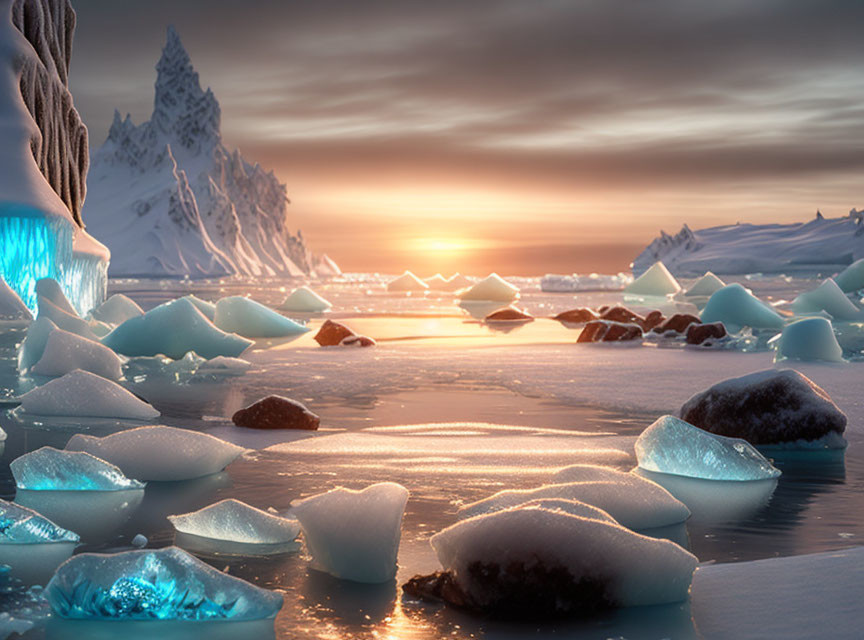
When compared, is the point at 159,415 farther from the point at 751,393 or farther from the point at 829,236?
the point at 829,236

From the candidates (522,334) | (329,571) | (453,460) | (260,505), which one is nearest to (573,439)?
(453,460)

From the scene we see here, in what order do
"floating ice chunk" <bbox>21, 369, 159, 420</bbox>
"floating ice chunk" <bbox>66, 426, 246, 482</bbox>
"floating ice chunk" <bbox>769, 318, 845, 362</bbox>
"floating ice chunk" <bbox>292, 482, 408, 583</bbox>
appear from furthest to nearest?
1. "floating ice chunk" <bbox>769, 318, 845, 362</bbox>
2. "floating ice chunk" <bbox>21, 369, 159, 420</bbox>
3. "floating ice chunk" <bbox>66, 426, 246, 482</bbox>
4. "floating ice chunk" <bbox>292, 482, 408, 583</bbox>

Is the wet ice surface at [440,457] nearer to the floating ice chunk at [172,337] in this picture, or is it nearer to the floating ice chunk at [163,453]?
the floating ice chunk at [163,453]

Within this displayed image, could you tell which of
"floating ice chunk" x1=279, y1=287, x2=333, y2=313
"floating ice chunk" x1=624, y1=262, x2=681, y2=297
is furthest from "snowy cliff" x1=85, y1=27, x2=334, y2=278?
"floating ice chunk" x1=279, y1=287, x2=333, y2=313

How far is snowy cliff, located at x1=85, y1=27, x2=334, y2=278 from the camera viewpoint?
109375 mm

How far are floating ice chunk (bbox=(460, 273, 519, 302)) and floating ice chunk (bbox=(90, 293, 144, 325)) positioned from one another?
46.8ft

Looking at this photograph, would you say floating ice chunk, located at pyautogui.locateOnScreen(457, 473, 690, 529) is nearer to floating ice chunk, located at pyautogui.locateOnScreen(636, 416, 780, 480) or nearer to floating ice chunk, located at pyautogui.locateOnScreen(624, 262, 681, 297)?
floating ice chunk, located at pyautogui.locateOnScreen(636, 416, 780, 480)

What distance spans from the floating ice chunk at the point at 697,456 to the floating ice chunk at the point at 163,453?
1850 millimetres

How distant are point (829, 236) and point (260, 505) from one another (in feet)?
280

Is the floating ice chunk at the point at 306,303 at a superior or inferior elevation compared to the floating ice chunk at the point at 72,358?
inferior

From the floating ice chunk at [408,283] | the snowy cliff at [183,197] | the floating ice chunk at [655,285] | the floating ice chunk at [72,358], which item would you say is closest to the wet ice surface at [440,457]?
the floating ice chunk at [72,358]

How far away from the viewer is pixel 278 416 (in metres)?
5.17

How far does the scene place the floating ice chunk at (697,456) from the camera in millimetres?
3938

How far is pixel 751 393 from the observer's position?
15.7 ft
